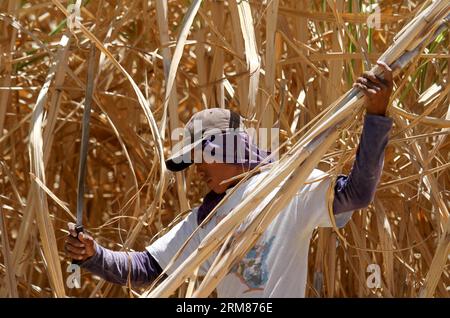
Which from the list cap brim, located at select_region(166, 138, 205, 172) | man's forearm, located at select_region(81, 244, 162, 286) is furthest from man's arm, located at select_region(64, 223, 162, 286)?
cap brim, located at select_region(166, 138, 205, 172)

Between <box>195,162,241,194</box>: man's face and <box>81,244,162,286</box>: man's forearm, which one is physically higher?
<box>195,162,241,194</box>: man's face

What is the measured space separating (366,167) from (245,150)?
0.29 meters

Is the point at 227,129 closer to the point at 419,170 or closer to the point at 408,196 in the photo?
the point at 419,170

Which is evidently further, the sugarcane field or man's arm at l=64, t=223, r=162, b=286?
man's arm at l=64, t=223, r=162, b=286

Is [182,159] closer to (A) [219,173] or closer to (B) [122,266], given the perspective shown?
(A) [219,173]

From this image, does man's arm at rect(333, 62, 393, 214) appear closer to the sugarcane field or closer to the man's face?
the sugarcane field

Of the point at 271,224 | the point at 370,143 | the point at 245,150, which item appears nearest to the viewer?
the point at 370,143

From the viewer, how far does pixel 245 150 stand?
1.98 m

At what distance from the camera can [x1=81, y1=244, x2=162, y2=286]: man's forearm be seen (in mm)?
1980

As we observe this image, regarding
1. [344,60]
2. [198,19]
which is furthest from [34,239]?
[344,60]

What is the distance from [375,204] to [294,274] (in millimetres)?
623

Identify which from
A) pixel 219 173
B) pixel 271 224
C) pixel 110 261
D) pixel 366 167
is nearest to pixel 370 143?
pixel 366 167

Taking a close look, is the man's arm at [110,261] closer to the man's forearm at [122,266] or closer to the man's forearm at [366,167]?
the man's forearm at [122,266]

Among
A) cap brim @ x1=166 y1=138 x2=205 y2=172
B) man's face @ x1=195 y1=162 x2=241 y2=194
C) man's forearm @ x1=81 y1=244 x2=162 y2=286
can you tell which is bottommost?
man's forearm @ x1=81 y1=244 x2=162 y2=286
